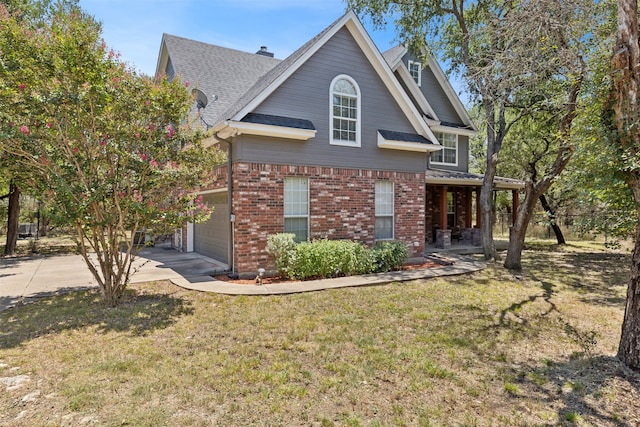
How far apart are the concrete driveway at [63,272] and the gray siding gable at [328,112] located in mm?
3696

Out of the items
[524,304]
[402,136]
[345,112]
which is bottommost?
[524,304]

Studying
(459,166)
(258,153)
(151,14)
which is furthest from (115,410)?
(459,166)

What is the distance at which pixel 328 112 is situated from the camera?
10445 millimetres

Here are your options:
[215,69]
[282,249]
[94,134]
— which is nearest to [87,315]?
[94,134]

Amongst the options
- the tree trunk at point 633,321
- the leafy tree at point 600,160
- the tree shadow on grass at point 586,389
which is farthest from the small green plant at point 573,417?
the leafy tree at point 600,160

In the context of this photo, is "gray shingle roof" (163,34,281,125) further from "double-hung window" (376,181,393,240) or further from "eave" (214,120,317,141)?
"double-hung window" (376,181,393,240)

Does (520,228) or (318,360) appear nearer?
(318,360)

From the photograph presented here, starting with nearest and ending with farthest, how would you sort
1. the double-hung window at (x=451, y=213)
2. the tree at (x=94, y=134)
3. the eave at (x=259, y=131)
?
the tree at (x=94, y=134) → the eave at (x=259, y=131) → the double-hung window at (x=451, y=213)

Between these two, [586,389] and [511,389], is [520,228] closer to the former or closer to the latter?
[586,389]

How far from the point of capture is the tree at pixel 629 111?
4.17 metres

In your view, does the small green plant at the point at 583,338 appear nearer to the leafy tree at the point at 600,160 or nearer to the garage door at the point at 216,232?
the leafy tree at the point at 600,160

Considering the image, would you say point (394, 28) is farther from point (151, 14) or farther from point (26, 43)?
point (26, 43)

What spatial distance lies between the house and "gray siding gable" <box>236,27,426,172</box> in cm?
3

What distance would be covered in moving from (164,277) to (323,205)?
15.6 feet
